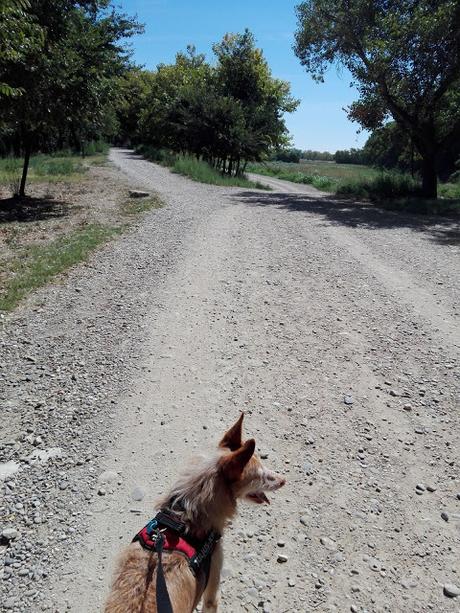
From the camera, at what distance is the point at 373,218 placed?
1695 centimetres

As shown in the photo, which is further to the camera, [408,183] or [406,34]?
[408,183]

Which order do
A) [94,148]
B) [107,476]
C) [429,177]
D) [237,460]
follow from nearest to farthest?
[237,460], [107,476], [429,177], [94,148]

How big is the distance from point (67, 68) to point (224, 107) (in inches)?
814

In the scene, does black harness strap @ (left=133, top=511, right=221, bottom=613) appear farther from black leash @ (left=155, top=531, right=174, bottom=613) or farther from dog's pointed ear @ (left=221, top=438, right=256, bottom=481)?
dog's pointed ear @ (left=221, top=438, right=256, bottom=481)

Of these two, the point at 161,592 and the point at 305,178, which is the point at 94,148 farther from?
the point at 161,592

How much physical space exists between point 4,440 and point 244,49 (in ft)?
152

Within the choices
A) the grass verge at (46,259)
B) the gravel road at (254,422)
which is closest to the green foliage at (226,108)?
the grass verge at (46,259)

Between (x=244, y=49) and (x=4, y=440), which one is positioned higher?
(x=244, y=49)

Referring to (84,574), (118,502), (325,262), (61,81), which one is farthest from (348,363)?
(61,81)

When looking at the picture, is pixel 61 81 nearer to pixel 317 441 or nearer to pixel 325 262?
pixel 325 262

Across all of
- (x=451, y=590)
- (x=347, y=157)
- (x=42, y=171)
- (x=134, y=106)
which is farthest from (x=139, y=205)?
(x=347, y=157)

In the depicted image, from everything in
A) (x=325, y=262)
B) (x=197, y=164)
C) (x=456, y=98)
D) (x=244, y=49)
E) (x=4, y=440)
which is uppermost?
(x=244, y=49)

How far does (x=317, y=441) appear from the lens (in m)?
4.05

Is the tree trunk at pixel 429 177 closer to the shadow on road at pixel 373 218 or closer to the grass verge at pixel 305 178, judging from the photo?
the shadow on road at pixel 373 218
